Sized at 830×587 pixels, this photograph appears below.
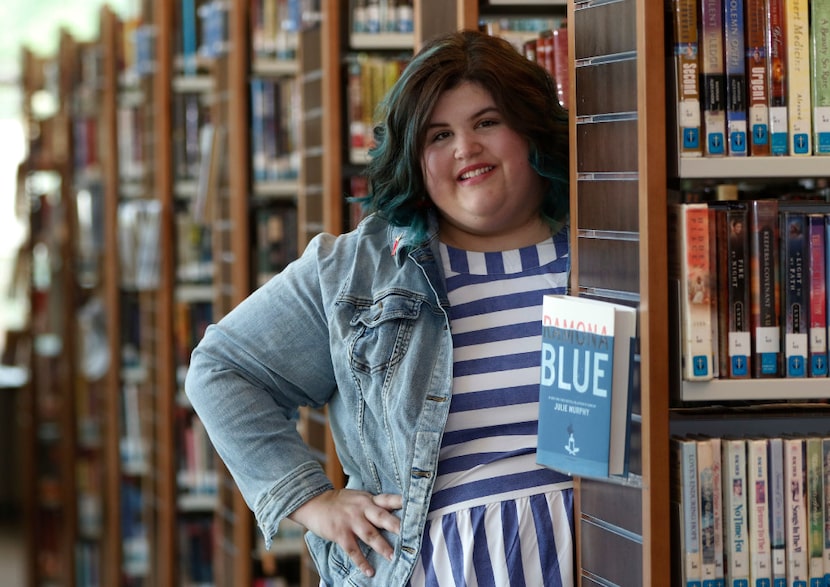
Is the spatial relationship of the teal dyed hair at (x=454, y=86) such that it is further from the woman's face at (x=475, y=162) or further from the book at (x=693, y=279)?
the book at (x=693, y=279)

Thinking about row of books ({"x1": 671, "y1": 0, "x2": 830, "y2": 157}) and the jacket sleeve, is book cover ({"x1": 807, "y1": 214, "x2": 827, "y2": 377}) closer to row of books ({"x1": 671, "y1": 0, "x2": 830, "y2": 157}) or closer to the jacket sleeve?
row of books ({"x1": 671, "y1": 0, "x2": 830, "y2": 157})

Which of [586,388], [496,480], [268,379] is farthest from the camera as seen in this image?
[268,379]

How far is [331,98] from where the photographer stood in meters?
2.91

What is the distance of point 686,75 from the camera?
1.55m

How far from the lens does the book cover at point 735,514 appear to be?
161 cm

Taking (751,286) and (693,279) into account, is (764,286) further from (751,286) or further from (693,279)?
(693,279)

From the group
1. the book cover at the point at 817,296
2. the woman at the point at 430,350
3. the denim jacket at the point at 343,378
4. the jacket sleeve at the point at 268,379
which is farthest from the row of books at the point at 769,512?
the jacket sleeve at the point at 268,379

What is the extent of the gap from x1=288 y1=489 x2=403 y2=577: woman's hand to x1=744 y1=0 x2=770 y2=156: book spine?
74cm

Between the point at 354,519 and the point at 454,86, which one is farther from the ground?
the point at 454,86

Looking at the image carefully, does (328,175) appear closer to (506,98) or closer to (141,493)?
(506,98)

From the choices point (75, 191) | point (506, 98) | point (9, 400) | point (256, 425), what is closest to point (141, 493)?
point (75, 191)

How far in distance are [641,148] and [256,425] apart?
75 centimetres

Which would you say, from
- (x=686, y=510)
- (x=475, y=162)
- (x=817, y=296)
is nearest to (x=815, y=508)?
(x=686, y=510)

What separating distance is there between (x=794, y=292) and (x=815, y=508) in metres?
0.31
